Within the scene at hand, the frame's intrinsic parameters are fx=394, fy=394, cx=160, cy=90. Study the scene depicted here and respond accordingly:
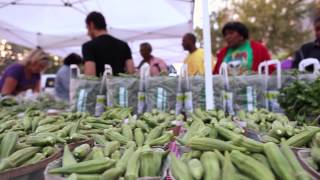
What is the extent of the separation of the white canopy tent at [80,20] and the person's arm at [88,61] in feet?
8.70

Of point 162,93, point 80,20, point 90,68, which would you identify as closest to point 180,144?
point 162,93

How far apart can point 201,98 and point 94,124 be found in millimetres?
1341

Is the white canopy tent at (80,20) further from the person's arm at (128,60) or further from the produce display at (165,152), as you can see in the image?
the produce display at (165,152)

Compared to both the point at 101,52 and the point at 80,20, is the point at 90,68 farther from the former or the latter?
the point at 80,20

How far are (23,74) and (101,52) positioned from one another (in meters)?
1.84

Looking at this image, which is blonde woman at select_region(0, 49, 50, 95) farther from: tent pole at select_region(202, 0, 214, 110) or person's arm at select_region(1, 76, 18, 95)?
tent pole at select_region(202, 0, 214, 110)

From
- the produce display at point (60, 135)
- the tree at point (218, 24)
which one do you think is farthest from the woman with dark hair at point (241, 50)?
the tree at point (218, 24)

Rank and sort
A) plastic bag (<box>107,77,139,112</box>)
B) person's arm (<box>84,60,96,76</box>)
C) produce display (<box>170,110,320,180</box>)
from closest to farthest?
produce display (<box>170,110,320,180</box>) < plastic bag (<box>107,77,139,112</box>) < person's arm (<box>84,60,96,76</box>)

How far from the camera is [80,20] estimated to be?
8.67 meters

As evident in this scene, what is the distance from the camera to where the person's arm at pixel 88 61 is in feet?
14.7

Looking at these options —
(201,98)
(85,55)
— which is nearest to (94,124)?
(201,98)

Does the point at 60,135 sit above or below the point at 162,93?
below

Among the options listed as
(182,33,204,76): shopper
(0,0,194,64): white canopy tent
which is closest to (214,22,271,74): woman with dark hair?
(182,33,204,76): shopper

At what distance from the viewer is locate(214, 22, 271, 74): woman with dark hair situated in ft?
15.8
